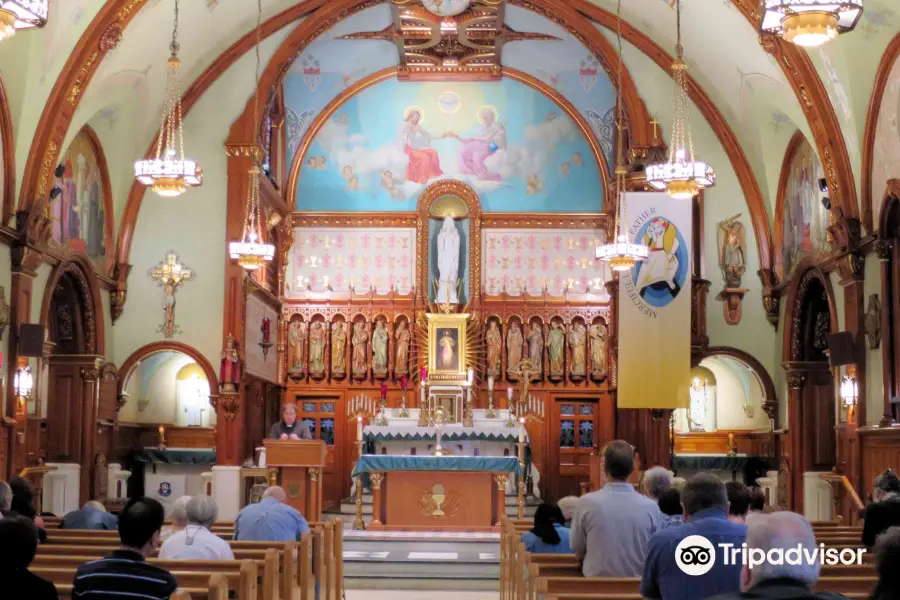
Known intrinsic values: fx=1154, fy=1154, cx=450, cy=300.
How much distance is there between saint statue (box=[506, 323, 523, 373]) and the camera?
78.7 feet

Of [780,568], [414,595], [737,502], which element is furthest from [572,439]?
[780,568]

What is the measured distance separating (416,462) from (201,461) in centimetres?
673

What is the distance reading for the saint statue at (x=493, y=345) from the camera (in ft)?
78.8

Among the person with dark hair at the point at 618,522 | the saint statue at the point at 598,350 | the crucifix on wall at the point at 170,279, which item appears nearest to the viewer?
the person with dark hair at the point at 618,522

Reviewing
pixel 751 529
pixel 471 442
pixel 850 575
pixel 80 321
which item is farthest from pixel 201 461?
pixel 751 529

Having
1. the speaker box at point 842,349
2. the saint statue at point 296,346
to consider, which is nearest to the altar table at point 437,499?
the speaker box at point 842,349

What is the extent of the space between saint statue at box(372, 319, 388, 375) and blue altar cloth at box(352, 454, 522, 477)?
6404mm

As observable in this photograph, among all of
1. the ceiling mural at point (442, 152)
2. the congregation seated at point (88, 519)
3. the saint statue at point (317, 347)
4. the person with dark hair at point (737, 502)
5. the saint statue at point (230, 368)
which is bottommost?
the congregation seated at point (88, 519)

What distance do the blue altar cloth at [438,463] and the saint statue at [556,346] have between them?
6427 millimetres

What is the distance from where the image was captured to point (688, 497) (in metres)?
5.79

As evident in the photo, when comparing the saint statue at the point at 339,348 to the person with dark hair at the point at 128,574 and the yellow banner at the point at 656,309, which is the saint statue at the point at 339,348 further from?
the person with dark hair at the point at 128,574

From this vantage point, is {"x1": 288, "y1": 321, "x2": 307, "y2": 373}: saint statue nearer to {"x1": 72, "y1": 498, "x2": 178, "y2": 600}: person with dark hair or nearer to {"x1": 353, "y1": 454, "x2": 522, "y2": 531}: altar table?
{"x1": 353, "y1": 454, "x2": 522, "y2": 531}: altar table

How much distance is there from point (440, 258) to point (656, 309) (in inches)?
254

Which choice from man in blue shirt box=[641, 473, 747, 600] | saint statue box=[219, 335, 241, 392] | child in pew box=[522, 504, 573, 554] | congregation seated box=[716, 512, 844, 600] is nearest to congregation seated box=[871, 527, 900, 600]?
congregation seated box=[716, 512, 844, 600]
